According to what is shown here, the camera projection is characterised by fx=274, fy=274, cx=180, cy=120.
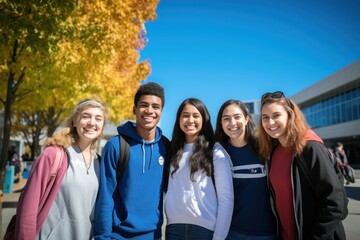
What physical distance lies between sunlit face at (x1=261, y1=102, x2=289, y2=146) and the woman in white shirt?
0.54m

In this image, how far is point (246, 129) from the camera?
3.23 m

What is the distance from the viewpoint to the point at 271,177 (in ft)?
9.12

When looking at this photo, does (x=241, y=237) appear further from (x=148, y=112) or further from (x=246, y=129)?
(x=148, y=112)

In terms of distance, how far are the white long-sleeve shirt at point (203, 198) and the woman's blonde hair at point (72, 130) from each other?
40.5 inches

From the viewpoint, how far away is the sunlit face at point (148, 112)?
2906 millimetres

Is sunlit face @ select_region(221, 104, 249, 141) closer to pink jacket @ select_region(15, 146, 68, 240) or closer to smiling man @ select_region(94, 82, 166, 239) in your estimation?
smiling man @ select_region(94, 82, 166, 239)

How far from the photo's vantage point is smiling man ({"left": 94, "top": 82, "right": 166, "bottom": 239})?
8.41ft

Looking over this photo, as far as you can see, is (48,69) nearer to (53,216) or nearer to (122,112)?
(53,216)

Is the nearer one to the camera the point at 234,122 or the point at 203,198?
the point at 203,198

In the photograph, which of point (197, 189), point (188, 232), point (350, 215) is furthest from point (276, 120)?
point (350, 215)

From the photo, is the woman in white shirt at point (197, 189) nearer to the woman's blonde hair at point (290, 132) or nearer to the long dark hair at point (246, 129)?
the long dark hair at point (246, 129)

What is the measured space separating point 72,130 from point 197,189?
1.47 meters

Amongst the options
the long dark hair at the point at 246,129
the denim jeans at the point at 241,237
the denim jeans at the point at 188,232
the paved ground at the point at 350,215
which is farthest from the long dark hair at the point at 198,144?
the paved ground at the point at 350,215

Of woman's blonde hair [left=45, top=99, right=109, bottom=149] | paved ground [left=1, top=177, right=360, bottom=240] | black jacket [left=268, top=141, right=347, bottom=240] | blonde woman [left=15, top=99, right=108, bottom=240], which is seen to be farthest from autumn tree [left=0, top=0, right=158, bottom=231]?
black jacket [left=268, top=141, right=347, bottom=240]
